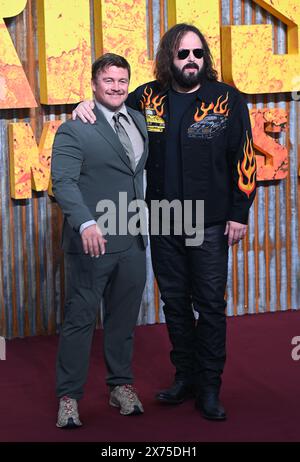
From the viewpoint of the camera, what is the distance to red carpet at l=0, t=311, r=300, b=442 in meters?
3.69

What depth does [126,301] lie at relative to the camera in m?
3.88

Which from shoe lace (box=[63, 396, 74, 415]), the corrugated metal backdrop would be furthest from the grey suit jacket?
the corrugated metal backdrop

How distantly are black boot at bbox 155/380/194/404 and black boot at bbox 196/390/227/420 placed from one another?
0.13 m

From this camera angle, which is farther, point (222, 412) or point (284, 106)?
point (284, 106)

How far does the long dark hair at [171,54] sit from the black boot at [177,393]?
1.25 m

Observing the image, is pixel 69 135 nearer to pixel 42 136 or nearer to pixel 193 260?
pixel 193 260

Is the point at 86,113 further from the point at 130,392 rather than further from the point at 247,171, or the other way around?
the point at 130,392

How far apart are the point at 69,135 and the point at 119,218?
14.7 inches

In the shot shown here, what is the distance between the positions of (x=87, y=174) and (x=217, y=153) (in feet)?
1.77

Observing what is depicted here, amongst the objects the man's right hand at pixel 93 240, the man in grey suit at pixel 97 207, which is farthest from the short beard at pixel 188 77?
the man's right hand at pixel 93 240

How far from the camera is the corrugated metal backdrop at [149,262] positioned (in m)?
5.09

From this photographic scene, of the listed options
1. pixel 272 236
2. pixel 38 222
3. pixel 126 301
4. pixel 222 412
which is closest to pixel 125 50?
pixel 38 222
